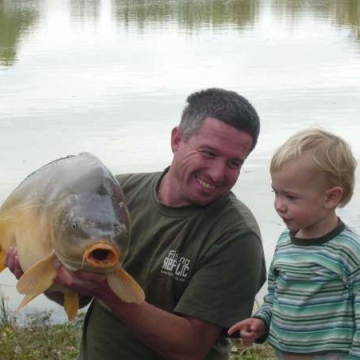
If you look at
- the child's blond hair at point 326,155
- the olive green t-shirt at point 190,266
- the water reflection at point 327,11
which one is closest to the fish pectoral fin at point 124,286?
the olive green t-shirt at point 190,266

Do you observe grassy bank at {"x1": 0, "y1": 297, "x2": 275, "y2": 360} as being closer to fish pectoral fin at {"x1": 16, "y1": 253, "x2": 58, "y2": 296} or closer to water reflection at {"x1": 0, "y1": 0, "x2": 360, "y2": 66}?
fish pectoral fin at {"x1": 16, "y1": 253, "x2": 58, "y2": 296}

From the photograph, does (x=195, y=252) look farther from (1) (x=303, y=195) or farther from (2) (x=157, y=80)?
(2) (x=157, y=80)

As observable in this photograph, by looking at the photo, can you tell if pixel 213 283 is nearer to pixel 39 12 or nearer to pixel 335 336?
pixel 335 336

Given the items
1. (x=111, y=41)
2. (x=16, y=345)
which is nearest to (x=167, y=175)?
(x=16, y=345)

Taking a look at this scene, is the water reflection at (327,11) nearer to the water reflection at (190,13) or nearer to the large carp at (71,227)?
the water reflection at (190,13)

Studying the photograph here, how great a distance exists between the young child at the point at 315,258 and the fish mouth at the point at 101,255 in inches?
29.7

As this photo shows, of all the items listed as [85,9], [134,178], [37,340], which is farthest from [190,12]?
[134,178]

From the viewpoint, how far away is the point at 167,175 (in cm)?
340

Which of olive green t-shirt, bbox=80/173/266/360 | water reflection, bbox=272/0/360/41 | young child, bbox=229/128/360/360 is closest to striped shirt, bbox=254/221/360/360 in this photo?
young child, bbox=229/128/360/360

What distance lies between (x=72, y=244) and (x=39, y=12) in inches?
1239

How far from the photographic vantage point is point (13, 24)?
88.0ft

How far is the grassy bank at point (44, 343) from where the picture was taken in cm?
490

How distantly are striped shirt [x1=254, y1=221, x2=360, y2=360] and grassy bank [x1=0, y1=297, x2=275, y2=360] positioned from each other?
1.89m

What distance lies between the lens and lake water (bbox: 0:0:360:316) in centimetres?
995
